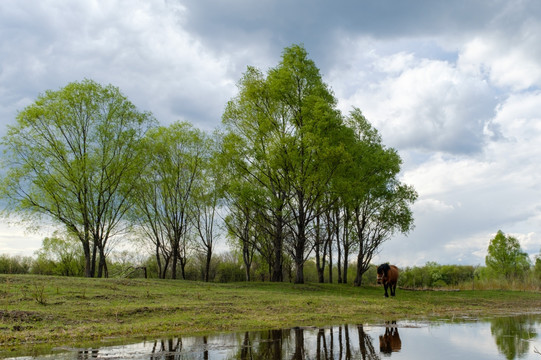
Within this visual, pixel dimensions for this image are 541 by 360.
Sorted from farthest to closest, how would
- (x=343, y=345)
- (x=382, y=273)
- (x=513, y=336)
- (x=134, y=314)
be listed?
(x=382, y=273), (x=134, y=314), (x=513, y=336), (x=343, y=345)

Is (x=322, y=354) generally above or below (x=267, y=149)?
below

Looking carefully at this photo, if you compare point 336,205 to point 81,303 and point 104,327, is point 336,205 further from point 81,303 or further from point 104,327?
point 104,327

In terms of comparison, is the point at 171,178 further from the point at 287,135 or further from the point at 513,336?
the point at 513,336

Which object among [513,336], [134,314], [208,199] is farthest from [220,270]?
[513,336]

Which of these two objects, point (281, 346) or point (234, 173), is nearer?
point (281, 346)

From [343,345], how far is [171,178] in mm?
38178

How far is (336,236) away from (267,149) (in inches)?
547

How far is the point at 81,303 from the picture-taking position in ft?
54.0

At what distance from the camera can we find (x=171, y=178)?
45.4 metres

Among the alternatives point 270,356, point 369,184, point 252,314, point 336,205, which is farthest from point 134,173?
point 270,356

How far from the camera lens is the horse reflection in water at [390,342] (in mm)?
8953

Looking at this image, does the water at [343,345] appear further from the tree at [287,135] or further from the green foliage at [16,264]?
the green foliage at [16,264]

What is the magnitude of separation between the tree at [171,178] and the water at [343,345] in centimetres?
3493

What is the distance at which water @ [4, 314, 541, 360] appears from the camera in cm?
828
